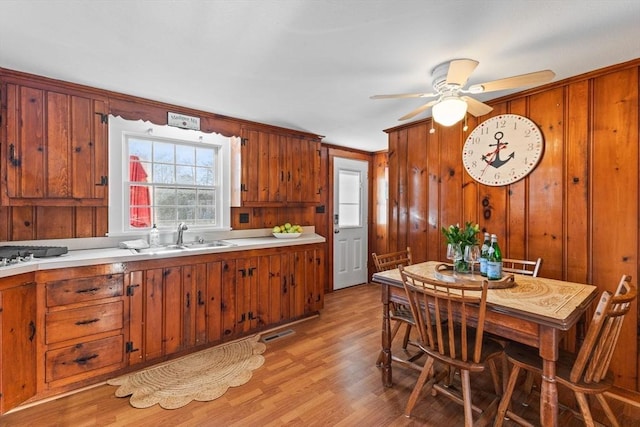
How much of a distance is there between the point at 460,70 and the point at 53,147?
2.94 metres

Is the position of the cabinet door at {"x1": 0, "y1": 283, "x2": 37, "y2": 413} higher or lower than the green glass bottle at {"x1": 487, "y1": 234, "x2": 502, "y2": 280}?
lower

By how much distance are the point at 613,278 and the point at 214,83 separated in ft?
11.0

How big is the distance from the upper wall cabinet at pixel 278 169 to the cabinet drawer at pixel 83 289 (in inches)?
55.8

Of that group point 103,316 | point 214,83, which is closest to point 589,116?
point 214,83

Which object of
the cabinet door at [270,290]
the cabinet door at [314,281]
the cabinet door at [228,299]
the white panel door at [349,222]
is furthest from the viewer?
the white panel door at [349,222]

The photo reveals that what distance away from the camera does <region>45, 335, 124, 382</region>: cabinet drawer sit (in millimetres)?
2020

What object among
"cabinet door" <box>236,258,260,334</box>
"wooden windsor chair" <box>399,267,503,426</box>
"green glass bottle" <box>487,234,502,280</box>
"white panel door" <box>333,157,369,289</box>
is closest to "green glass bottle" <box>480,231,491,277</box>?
"green glass bottle" <box>487,234,502,280</box>

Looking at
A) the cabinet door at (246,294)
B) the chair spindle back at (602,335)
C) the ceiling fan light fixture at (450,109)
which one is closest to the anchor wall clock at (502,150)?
the ceiling fan light fixture at (450,109)

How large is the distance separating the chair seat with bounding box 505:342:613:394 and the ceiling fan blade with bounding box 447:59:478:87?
5.43 ft

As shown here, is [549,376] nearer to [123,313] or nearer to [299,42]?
[299,42]

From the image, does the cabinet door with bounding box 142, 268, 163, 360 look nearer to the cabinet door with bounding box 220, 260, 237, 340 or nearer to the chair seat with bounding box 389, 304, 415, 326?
the cabinet door with bounding box 220, 260, 237, 340

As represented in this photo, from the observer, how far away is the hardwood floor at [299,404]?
1808 millimetres

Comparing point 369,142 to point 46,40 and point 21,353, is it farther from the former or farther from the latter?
point 21,353

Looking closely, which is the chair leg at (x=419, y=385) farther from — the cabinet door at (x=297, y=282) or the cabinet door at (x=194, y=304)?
the cabinet door at (x=194, y=304)
